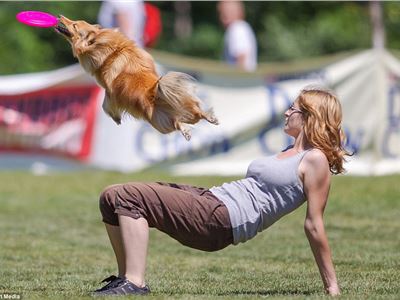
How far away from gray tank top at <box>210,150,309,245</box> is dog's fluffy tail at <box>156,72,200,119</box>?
0.65 m

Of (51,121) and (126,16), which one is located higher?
(126,16)

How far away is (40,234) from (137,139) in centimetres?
351

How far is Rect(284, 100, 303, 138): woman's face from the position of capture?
18.4 feet

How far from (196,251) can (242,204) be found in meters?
2.67

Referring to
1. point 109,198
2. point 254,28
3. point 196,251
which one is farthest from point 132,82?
point 254,28

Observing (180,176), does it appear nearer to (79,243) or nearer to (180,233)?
(79,243)

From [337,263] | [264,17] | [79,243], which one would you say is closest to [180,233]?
[337,263]

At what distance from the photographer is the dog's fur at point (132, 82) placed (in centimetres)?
590

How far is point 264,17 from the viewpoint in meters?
26.8

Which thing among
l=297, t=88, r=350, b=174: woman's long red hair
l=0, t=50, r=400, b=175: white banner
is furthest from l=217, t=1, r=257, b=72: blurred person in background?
l=297, t=88, r=350, b=174: woman's long red hair

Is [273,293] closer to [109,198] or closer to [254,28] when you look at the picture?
[109,198]

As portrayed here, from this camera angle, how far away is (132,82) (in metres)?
5.99

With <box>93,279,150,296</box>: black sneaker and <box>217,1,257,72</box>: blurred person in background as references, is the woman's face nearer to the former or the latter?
<box>93,279,150,296</box>: black sneaker

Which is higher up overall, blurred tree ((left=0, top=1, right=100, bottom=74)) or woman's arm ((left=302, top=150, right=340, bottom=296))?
woman's arm ((left=302, top=150, right=340, bottom=296))
